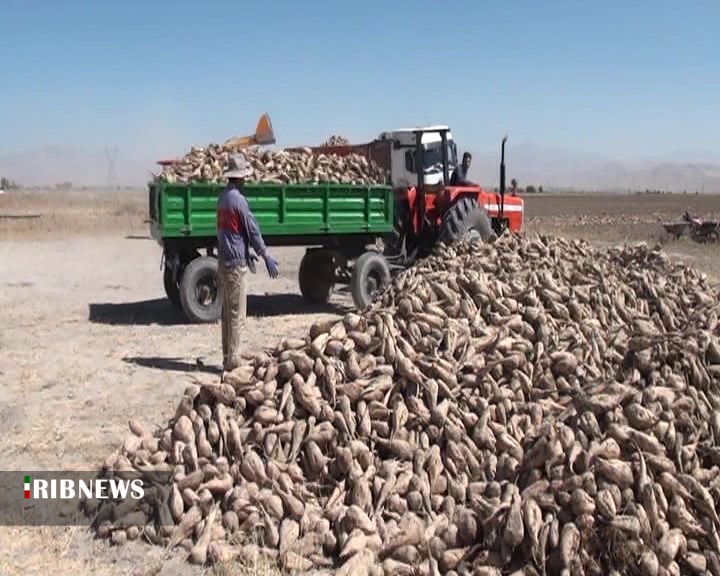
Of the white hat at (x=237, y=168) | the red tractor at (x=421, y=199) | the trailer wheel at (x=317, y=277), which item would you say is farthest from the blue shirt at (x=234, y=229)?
the trailer wheel at (x=317, y=277)

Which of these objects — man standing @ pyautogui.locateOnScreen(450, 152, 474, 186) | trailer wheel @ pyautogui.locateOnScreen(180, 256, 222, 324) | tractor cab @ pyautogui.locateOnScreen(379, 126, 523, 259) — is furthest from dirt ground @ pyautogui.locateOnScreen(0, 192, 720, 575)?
man standing @ pyautogui.locateOnScreen(450, 152, 474, 186)

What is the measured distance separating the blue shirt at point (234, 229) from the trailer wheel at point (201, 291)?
10.8 feet

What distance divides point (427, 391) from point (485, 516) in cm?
115

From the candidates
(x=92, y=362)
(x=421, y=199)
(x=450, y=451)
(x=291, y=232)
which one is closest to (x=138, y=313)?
(x=291, y=232)

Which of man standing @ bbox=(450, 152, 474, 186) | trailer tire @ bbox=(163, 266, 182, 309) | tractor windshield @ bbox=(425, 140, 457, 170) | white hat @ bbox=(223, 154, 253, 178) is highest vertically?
tractor windshield @ bbox=(425, 140, 457, 170)

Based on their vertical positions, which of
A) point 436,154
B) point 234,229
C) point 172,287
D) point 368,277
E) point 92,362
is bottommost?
point 92,362

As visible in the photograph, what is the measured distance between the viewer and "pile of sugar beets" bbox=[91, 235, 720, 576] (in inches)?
185

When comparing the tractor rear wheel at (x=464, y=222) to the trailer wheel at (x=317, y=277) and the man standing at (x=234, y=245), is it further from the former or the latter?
the man standing at (x=234, y=245)

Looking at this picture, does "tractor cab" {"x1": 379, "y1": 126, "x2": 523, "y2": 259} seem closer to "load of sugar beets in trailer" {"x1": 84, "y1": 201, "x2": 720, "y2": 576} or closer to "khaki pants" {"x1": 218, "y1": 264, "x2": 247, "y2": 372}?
"khaki pants" {"x1": 218, "y1": 264, "x2": 247, "y2": 372}

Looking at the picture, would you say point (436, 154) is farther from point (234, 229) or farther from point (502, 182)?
point (234, 229)

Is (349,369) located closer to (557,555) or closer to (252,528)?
(252,528)

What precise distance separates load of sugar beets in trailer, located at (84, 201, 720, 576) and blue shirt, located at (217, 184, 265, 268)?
1741mm

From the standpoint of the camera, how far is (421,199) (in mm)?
13398

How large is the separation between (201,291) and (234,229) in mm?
3702
